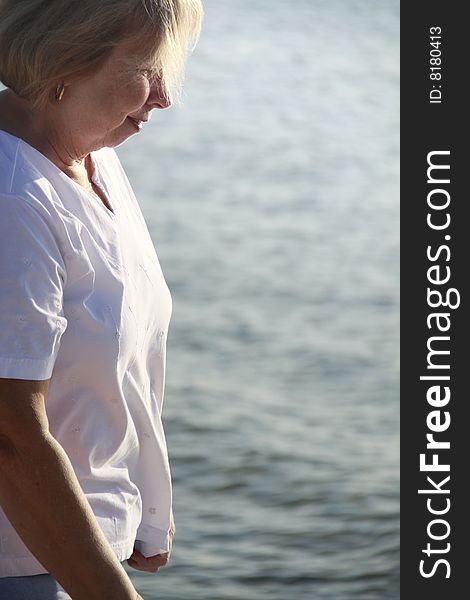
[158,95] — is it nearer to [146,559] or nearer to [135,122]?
[135,122]

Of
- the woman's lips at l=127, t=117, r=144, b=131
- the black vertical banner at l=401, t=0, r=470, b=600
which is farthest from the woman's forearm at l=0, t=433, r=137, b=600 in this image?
the black vertical banner at l=401, t=0, r=470, b=600

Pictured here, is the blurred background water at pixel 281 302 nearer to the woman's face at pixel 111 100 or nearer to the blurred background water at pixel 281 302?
the blurred background water at pixel 281 302

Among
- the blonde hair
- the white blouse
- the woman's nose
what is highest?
the blonde hair

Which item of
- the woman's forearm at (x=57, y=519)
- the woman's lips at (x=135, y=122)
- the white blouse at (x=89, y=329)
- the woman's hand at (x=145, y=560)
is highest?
the woman's lips at (x=135, y=122)

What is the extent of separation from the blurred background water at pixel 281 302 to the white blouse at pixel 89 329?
2.52m

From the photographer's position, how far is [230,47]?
9195mm

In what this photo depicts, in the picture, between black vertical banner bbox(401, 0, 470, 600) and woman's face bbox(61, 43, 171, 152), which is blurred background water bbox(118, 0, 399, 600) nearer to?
black vertical banner bbox(401, 0, 470, 600)

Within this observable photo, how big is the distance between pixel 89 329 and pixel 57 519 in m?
0.20

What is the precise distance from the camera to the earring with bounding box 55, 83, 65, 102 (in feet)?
4.26

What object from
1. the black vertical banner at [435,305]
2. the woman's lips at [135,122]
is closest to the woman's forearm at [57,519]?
the woman's lips at [135,122]

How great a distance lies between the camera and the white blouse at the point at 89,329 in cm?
123

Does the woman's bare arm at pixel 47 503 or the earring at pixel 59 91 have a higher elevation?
the earring at pixel 59 91

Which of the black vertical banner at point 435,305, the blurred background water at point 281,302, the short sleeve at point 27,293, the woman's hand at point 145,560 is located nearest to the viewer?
the short sleeve at point 27,293

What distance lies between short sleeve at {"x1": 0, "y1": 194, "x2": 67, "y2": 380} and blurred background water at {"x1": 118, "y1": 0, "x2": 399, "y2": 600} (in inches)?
Result: 108
